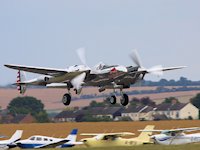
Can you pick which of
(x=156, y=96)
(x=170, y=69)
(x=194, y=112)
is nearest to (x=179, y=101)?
(x=156, y=96)

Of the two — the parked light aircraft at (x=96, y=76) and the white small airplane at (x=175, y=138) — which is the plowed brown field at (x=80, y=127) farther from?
the parked light aircraft at (x=96, y=76)

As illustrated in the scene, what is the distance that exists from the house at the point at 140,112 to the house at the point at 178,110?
1.77 meters

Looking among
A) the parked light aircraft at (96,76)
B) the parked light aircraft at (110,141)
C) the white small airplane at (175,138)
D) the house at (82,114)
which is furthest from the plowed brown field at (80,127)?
the parked light aircraft at (96,76)

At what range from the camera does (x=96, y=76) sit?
226ft

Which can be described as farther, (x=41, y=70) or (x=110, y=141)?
(x=110, y=141)

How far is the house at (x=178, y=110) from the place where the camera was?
6796 inches

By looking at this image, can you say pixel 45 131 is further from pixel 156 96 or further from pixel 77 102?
pixel 156 96

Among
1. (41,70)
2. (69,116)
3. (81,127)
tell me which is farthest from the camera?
(69,116)

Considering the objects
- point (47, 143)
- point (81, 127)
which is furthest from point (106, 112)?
point (47, 143)

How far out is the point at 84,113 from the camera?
163250mm

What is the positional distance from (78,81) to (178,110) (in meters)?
115

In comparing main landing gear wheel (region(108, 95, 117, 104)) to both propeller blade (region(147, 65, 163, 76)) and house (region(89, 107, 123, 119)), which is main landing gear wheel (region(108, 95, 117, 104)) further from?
house (region(89, 107, 123, 119))

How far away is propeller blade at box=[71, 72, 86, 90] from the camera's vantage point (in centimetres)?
6825

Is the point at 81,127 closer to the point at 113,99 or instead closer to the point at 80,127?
the point at 80,127
